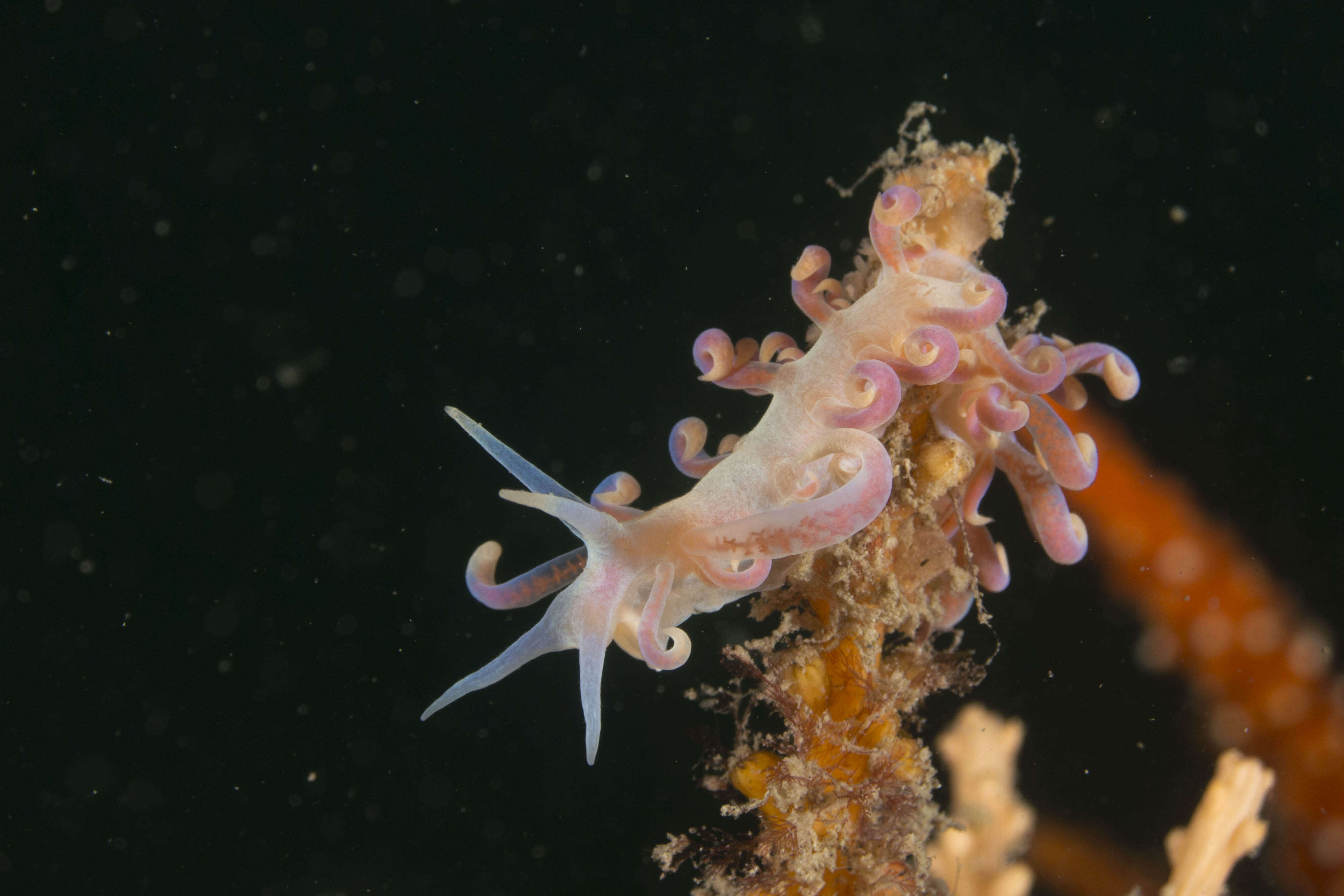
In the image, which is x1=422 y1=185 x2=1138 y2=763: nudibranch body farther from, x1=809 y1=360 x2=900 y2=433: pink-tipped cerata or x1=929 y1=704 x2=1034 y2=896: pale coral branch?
x1=929 y1=704 x2=1034 y2=896: pale coral branch

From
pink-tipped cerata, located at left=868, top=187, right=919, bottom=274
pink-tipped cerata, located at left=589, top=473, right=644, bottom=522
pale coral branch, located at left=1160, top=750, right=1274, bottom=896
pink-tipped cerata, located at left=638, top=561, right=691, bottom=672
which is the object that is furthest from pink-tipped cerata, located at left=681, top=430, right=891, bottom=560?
pale coral branch, located at left=1160, top=750, right=1274, bottom=896

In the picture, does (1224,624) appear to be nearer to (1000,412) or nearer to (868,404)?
(1000,412)

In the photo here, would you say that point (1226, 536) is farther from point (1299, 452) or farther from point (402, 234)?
point (402, 234)

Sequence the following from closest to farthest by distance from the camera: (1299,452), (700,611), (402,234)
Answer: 1. (700,611)
2. (1299,452)
3. (402,234)

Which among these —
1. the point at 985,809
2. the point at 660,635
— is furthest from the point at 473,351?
the point at 985,809

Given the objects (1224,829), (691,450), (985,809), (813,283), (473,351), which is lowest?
(985,809)

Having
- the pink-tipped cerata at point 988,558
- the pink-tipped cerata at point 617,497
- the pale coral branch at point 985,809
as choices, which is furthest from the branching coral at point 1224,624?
the pink-tipped cerata at point 617,497

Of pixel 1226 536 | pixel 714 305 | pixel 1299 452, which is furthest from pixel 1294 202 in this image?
pixel 714 305
